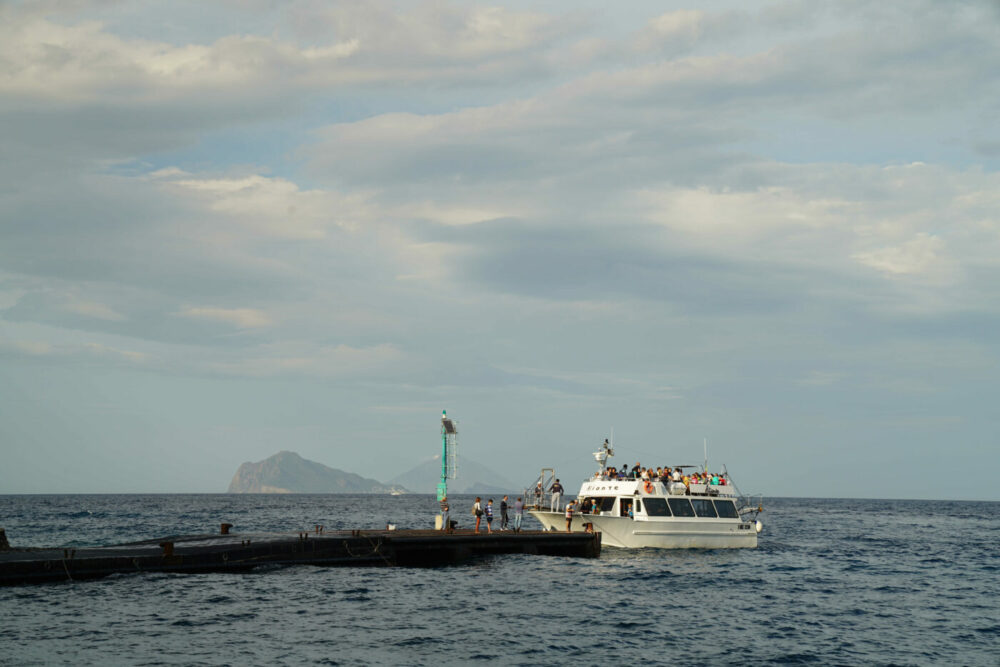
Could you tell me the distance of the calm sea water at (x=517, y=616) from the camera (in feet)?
75.5

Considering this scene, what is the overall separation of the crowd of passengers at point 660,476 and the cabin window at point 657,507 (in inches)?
48.1

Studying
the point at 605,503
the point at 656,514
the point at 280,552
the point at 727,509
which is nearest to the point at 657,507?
the point at 656,514

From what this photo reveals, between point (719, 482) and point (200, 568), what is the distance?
29580 mm

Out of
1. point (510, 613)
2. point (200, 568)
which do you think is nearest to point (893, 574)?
point (510, 613)

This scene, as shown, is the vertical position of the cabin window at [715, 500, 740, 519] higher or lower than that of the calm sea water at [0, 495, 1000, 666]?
higher

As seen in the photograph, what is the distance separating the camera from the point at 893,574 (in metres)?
43.6

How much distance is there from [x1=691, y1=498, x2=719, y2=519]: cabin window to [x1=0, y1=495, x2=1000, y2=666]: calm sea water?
3993mm

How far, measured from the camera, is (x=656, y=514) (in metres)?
45.0

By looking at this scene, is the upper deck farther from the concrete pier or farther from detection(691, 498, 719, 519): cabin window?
the concrete pier

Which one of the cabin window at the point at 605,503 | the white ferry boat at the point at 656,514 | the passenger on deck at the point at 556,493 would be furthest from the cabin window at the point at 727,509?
the passenger on deck at the point at 556,493

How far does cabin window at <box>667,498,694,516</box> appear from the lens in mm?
45656

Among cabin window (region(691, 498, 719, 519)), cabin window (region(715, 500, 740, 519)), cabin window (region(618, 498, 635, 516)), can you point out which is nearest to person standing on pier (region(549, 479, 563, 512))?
cabin window (region(618, 498, 635, 516))

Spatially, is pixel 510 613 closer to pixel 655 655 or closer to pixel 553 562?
pixel 655 655

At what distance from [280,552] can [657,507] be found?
20150 mm
